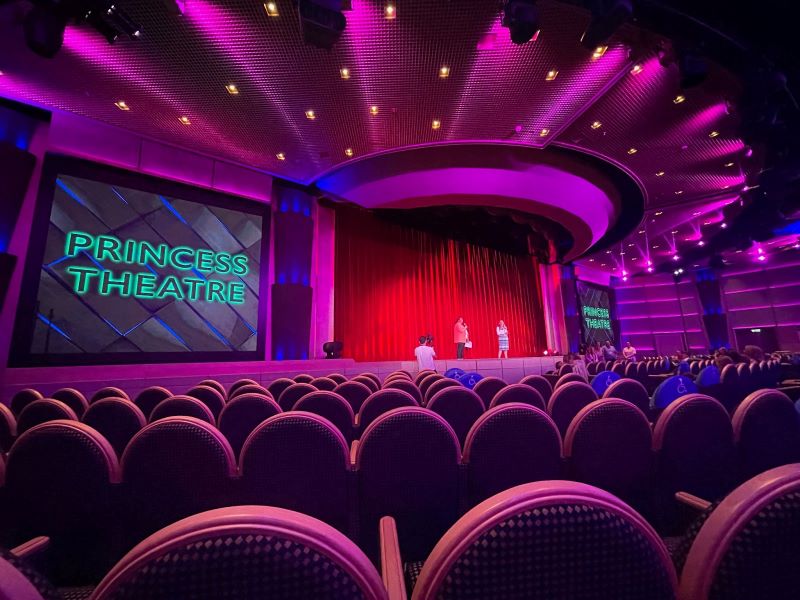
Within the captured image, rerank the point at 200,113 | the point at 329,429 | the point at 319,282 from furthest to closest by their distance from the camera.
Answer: the point at 319,282
the point at 200,113
the point at 329,429

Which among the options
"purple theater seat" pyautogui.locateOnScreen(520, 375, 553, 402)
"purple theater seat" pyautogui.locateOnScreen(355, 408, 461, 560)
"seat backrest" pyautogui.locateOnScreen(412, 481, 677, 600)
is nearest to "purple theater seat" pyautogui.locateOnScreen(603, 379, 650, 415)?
"purple theater seat" pyautogui.locateOnScreen(520, 375, 553, 402)

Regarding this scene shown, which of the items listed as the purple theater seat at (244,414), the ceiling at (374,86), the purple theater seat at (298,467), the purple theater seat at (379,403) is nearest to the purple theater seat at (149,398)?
the purple theater seat at (244,414)

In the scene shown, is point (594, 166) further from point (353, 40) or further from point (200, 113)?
point (200, 113)

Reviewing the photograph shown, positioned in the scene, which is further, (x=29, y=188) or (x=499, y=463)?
(x=29, y=188)

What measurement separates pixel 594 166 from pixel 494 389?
28.0 feet

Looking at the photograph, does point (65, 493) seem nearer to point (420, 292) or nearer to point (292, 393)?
point (292, 393)

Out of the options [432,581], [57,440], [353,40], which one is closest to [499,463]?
[432,581]

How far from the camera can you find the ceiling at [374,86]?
5422mm

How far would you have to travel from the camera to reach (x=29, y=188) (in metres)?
7.05

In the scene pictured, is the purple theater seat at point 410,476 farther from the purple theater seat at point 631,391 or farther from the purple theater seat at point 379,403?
the purple theater seat at point 631,391

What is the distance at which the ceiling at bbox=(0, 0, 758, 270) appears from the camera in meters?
5.42

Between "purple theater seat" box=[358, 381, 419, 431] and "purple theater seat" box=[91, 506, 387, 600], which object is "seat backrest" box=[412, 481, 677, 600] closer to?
"purple theater seat" box=[91, 506, 387, 600]

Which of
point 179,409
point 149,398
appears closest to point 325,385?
point 149,398

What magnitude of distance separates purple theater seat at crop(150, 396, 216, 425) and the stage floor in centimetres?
510
